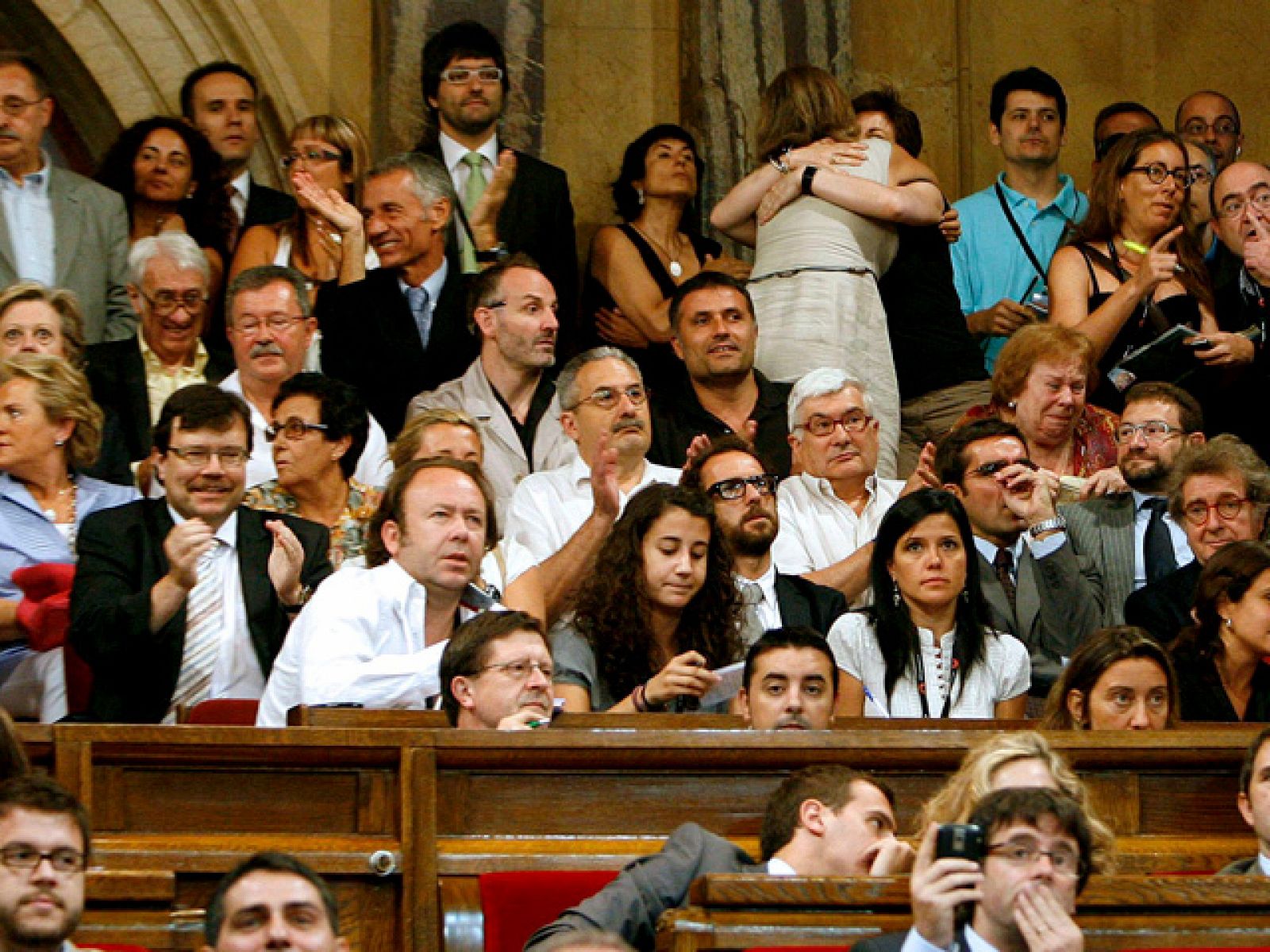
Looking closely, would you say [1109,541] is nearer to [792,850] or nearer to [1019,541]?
[1019,541]

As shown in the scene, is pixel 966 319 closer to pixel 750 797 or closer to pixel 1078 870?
pixel 750 797

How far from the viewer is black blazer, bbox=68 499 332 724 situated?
5.14 meters

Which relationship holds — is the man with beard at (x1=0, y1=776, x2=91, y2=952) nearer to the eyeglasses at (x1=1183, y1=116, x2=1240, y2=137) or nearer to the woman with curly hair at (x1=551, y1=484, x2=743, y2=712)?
the woman with curly hair at (x1=551, y1=484, x2=743, y2=712)

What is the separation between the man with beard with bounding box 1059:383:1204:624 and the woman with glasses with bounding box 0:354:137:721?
219 centimetres

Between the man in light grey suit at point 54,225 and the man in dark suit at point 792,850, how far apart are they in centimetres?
311

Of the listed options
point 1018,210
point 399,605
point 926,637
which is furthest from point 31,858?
point 1018,210

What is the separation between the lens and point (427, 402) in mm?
6781

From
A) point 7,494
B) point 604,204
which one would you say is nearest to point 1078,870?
point 7,494

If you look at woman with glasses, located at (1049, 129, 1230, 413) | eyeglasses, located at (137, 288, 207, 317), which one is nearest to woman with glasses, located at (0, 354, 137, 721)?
eyeglasses, located at (137, 288, 207, 317)

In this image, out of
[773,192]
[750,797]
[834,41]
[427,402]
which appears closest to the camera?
[750,797]

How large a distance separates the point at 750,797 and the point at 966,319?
3.21 m

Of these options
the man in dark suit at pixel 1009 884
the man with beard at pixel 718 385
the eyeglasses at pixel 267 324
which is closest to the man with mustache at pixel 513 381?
the man with beard at pixel 718 385

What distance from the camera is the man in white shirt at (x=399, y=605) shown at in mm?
5047

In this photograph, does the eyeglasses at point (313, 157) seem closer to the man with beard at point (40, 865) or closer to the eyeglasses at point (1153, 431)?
the eyeglasses at point (1153, 431)
